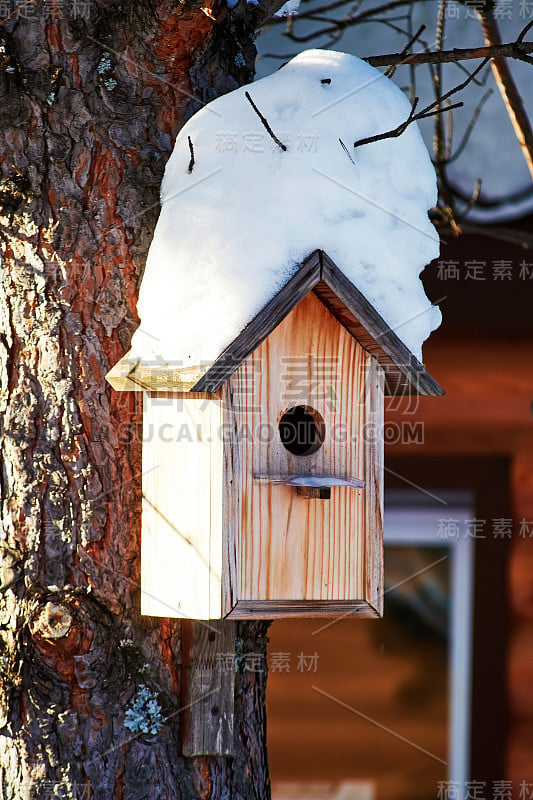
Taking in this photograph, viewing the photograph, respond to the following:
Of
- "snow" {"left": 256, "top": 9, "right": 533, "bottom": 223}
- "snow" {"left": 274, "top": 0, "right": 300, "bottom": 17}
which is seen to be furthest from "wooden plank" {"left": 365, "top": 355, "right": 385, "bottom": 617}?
"snow" {"left": 256, "top": 9, "right": 533, "bottom": 223}

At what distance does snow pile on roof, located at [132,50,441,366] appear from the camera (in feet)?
5.72

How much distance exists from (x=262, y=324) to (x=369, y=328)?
0.21 metres

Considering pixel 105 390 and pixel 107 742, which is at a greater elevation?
pixel 105 390

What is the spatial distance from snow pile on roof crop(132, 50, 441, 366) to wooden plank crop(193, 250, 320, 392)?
17 millimetres

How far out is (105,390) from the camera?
6.08 ft

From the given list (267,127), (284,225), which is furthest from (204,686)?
(267,127)

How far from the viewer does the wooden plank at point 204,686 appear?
1.84 metres

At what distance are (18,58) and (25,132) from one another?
0.14 m

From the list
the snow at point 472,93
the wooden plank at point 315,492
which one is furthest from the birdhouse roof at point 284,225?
the snow at point 472,93

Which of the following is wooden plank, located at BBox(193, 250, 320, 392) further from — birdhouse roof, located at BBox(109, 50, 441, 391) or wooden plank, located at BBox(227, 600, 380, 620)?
wooden plank, located at BBox(227, 600, 380, 620)

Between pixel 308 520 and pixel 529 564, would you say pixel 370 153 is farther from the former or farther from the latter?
pixel 529 564

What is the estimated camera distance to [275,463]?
5.76 feet

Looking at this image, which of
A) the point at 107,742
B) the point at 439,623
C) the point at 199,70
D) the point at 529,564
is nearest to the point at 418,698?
the point at 439,623

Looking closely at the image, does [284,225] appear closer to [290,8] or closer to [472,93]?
[290,8]
